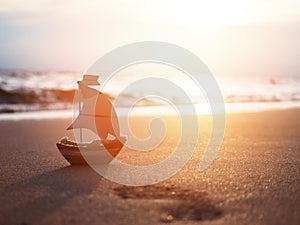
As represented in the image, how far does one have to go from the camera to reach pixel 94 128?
10117mm

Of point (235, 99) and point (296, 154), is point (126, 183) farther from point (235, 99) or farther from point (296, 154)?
point (235, 99)

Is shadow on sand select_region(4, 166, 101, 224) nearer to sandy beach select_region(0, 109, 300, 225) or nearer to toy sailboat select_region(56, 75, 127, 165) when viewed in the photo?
sandy beach select_region(0, 109, 300, 225)

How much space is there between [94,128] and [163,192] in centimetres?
340

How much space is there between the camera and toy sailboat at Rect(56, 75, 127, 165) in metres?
9.30

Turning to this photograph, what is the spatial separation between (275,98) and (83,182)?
96.0 feet

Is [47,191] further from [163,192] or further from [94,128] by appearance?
[94,128]

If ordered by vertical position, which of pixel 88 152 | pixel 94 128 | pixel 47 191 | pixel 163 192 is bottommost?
pixel 47 191

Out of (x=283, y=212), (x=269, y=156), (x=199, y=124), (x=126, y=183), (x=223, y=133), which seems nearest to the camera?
(x=283, y=212)

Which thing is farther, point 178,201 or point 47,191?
point 47,191

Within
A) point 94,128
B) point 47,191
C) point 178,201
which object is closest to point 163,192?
point 178,201

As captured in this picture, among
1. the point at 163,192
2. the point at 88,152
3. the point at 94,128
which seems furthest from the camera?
the point at 94,128

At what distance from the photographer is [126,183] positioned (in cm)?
795

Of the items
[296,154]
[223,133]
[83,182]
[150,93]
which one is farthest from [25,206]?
[150,93]

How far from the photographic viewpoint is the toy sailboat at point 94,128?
9.30 meters
